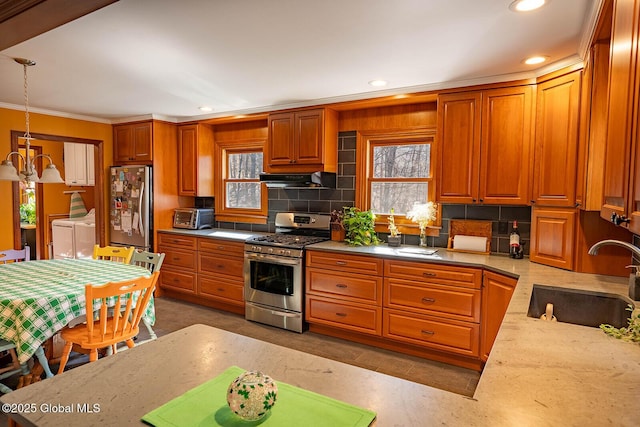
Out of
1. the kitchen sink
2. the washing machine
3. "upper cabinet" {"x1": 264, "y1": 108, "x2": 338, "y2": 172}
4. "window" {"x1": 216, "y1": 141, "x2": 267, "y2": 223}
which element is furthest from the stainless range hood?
the washing machine

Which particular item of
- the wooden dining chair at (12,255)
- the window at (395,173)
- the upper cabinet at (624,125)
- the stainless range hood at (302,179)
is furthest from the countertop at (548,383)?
the wooden dining chair at (12,255)

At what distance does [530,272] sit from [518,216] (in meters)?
0.83

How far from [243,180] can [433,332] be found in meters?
2.95

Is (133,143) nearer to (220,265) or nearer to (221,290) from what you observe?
(220,265)

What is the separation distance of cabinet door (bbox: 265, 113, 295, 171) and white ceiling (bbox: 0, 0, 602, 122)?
36cm

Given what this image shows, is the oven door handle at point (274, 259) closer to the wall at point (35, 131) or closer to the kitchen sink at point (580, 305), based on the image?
the kitchen sink at point (580, 305)

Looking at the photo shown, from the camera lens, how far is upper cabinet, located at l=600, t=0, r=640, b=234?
1.07 m

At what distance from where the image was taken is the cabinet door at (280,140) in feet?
13.1

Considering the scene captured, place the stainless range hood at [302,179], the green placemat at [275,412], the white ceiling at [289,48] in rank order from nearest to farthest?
the green placemat at [275,412]
the white ceiling at [289,48]
the stainless range hood at [302,179]

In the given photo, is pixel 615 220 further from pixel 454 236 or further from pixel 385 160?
pixel 385 160

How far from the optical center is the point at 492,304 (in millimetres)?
2723

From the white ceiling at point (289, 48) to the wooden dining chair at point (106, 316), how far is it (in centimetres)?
149

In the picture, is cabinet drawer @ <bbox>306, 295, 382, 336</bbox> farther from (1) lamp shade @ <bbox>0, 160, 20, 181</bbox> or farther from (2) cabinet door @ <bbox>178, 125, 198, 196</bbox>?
(1) lamp shade @ <bbox>0, 160, 20, 181</bbox>

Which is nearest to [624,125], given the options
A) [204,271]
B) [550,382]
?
[550,382]
